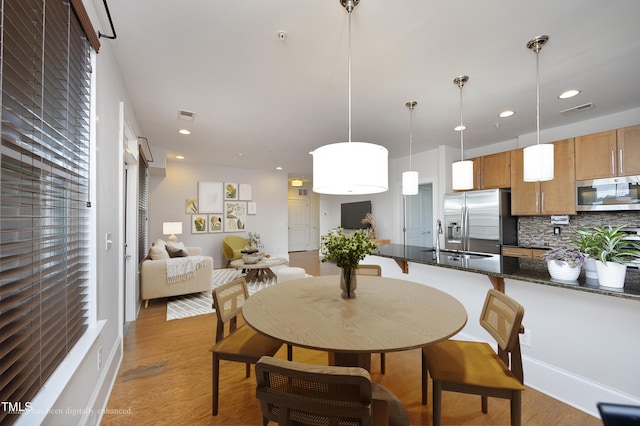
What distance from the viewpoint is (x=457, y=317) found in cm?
135

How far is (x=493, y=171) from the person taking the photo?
4.36m

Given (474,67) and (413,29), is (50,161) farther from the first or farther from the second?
(474,67)

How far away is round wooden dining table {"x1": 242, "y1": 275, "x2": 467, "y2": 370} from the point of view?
1.10 m

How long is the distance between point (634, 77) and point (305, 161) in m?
4.93

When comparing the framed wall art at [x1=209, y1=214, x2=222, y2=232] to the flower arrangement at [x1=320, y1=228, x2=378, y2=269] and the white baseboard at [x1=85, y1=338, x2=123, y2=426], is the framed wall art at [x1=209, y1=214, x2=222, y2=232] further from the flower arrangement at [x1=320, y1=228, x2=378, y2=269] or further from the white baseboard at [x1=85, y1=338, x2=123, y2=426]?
the flower arrangement at [x1=320, y1=228, x2=378, y2=269]

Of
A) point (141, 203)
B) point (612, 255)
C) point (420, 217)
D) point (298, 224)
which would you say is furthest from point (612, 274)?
point (298, 224)

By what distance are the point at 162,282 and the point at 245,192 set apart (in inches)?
151

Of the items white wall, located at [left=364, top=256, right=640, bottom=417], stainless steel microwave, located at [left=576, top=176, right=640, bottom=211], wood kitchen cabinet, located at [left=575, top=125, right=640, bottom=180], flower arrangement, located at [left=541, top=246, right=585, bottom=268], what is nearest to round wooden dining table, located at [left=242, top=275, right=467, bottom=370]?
flower arrangement, located at [left=541, top=246, right=585, bottom=268]

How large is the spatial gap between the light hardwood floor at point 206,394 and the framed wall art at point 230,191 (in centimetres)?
469

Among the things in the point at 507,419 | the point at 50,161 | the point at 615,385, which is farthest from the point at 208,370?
the point at 615,385

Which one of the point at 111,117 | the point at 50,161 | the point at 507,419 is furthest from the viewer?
the point at 111,117

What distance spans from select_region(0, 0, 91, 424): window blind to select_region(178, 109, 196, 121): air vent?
1789 mm

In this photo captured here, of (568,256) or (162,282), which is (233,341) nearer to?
(568,256)

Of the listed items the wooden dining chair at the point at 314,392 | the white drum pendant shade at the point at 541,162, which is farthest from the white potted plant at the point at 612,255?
the wooden dining chair at the point at 314,392
